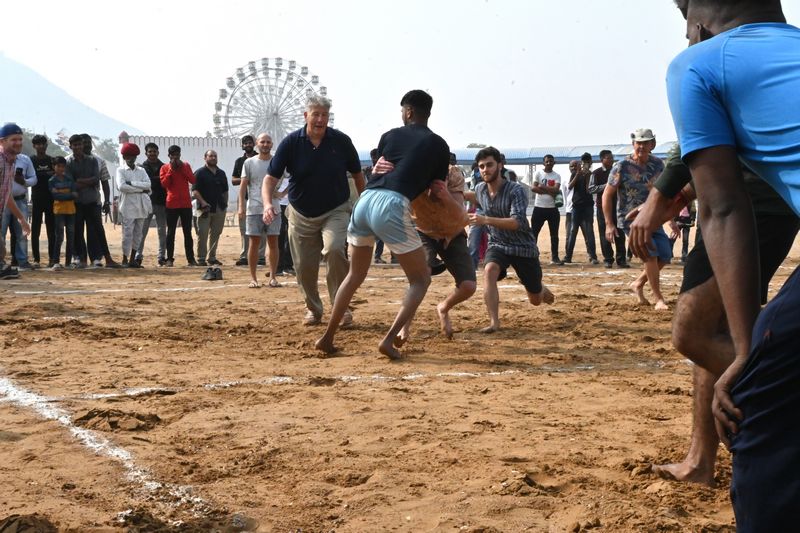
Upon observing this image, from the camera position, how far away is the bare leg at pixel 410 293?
724 cm

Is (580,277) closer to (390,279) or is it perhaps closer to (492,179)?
(390,279)

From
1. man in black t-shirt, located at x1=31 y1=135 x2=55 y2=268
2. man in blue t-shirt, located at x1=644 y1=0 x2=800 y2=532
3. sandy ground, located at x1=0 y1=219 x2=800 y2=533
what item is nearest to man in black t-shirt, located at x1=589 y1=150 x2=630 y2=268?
sandy ground, located at x1=0 y1=219 x2=800 y2=533

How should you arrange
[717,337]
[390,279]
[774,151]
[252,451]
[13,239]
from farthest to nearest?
[13,239]
[390,279]
[252,451]
[717,337]
[774,151]

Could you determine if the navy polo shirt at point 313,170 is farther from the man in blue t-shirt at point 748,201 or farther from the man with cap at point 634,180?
the man in blue t-shirt at point 748,201

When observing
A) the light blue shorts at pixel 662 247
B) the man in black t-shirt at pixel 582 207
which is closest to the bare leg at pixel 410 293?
the light blue shorts at pixel 662 247

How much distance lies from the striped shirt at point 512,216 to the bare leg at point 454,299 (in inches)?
27.1

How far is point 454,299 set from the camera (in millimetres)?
8359

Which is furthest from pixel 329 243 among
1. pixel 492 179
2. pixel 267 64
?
pixel 267 64

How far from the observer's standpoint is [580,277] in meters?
14.7

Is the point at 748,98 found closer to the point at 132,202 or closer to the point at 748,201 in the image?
the point at 748,201

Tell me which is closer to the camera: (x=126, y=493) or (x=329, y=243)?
(x=126, y=493)

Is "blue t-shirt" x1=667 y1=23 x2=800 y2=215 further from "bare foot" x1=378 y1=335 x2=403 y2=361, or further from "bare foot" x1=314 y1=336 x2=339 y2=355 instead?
"bare foot" x1=314 y1=336 x2=339 y2=355

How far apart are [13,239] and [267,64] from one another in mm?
42102

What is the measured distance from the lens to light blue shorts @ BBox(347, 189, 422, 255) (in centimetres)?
714
